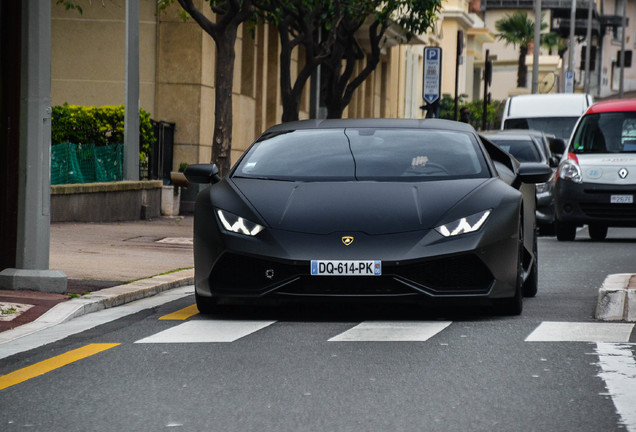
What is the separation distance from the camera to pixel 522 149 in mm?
22359

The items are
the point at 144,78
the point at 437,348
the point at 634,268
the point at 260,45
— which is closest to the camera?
the point at 437,348

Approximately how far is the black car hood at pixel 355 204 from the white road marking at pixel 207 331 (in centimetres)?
64

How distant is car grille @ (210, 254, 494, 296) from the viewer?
877 cm

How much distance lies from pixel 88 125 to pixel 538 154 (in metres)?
7.03

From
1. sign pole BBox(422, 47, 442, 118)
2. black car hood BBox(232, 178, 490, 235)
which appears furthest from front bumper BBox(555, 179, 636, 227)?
black car hood BBox(232, 178, 490, 235)

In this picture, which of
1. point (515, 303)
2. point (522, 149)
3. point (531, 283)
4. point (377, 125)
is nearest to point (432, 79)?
point (522, 149)

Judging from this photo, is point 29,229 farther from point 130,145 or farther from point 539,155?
point 539,155

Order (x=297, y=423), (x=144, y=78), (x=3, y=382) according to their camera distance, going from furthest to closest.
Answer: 1. (x=144, y=78)
2. (x=3, y=382)
3. (x=297, y=423)

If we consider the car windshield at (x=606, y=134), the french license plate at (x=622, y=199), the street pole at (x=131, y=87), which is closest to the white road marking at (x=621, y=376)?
the french license plate at (x=622, y=199)

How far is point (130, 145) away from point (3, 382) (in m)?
15.4

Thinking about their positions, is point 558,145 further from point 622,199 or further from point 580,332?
point 580,332

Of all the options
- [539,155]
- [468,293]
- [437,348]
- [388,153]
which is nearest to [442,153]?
[388,153]

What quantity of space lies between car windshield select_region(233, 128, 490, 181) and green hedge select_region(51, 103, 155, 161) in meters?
12.8

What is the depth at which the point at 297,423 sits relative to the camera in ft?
18.6
